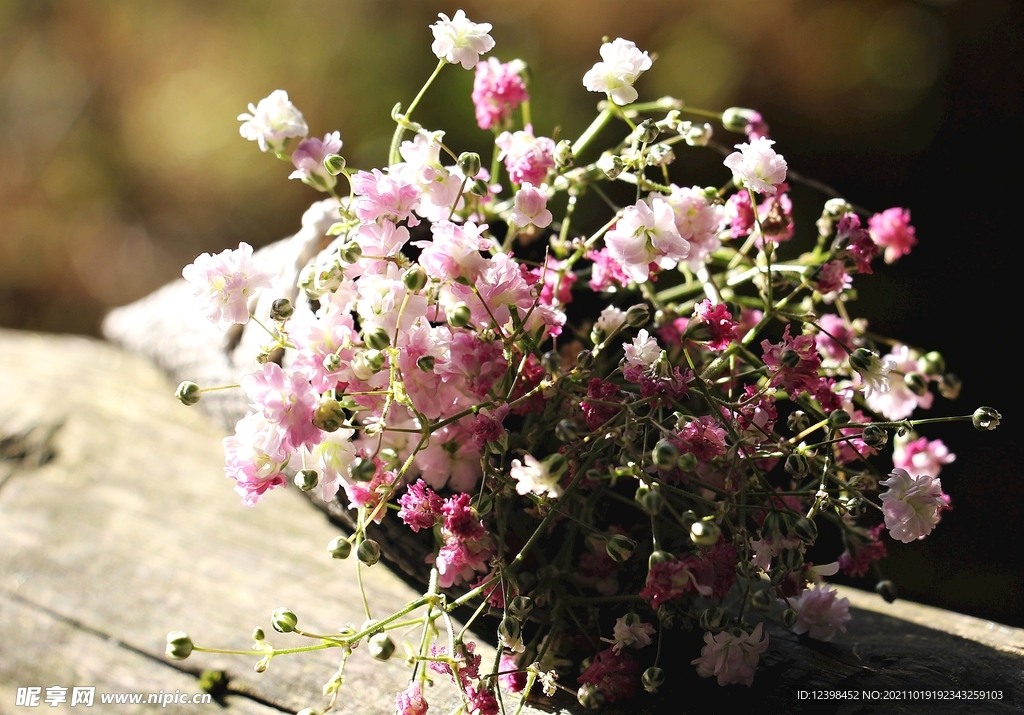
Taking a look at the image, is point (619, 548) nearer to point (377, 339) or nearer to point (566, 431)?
point (566, 431)

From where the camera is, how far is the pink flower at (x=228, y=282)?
0.46 m

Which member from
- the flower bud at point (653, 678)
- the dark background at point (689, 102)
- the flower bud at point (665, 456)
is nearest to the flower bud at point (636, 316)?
the flower bud at point (665, 456)

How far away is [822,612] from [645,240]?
32cm

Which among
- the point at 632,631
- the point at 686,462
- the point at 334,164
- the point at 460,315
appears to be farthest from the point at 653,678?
the point at 334,164

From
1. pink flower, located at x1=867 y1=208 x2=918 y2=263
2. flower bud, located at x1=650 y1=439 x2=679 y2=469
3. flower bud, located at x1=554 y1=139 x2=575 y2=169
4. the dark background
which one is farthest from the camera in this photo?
the dark background

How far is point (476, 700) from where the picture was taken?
0.45m

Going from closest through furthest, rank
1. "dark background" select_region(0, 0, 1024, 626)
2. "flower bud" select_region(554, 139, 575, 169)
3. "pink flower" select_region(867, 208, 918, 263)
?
"flower bud" select_region(554, 139, 575, 169) < "pink flower" select_region(867, 208, 918, 263) < "dark background" select_region(0, 0, 1024, 626)

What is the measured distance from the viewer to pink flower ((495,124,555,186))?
510mm

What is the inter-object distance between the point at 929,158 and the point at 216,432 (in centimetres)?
149

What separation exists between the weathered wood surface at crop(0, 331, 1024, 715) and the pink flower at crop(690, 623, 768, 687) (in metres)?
0.04

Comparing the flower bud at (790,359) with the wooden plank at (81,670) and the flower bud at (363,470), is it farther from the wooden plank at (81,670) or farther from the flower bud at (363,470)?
the wooden plank at (81,670)

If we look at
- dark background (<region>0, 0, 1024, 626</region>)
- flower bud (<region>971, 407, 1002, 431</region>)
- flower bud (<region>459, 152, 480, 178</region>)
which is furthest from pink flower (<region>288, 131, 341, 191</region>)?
dark background (<region>0, 0, 1024, 626</region>)

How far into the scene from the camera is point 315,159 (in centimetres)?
52

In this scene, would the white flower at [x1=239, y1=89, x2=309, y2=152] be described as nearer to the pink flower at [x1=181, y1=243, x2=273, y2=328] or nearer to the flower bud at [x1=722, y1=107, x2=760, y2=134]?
the pink flower at [x1=181, y1=243, x2=273, y2=328]
